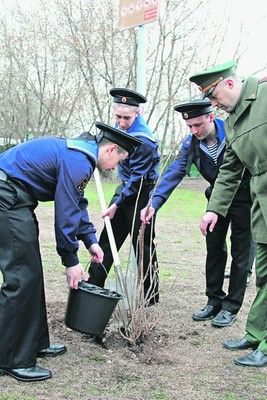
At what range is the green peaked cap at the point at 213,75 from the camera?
12.4ft

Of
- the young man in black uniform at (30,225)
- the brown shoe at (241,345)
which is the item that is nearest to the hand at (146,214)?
the young man in black uniform at (30,225)

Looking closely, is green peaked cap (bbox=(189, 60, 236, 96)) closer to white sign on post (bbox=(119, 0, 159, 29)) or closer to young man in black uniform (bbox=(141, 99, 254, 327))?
young man in black uniform (bbox=(141, 99, 254, 327))

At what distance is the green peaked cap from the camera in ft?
12.4

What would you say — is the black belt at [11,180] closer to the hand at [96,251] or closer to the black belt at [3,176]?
the black belt at [3,176]

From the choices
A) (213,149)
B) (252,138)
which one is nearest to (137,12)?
(213,149)

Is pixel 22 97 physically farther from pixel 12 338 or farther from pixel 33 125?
pixel 12 338

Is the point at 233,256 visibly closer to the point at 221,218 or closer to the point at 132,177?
the point at 221,218

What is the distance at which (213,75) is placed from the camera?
3.79m

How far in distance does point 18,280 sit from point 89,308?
0.54 meters

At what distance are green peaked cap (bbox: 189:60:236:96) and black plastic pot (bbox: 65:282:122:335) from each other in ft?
4.96

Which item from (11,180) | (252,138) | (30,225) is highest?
(252,138)

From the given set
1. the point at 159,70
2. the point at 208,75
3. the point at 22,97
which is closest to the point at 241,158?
the point at 208,75

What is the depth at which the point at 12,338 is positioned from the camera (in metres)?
3.39

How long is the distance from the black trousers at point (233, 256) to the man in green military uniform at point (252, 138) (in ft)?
2.01
